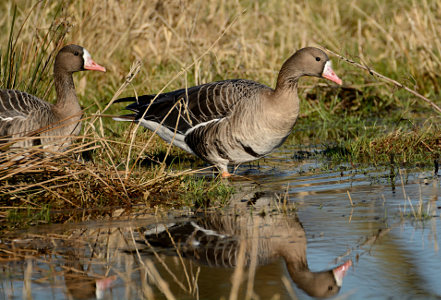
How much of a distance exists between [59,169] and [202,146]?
218 centimetres

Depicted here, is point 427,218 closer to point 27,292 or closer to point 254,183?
point 254,183

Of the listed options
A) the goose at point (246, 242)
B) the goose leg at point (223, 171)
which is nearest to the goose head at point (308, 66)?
the goose leg at point (223, 171)

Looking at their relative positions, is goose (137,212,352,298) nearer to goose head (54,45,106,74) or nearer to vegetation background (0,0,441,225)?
vegetation background (0,0,441,225)

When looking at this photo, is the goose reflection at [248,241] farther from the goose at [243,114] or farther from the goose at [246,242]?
the goose at [243,114]

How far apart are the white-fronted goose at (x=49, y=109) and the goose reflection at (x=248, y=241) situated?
2.11 meters

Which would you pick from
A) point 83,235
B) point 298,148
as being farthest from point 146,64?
point 83,235

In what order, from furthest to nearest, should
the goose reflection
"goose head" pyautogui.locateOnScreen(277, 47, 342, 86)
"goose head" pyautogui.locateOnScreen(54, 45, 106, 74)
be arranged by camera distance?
1. "goose head" pyautogui.locateOnScreen(54, 45, 106, 74)
2. "goose head" pyautogui.locateOnScreen(277, 47, 342, 86)
3. the goose reflection

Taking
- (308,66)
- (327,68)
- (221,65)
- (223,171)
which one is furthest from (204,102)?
(221,65)

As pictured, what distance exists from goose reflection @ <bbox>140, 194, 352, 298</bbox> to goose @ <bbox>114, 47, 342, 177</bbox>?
173 cm

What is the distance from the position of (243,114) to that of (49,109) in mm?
2237

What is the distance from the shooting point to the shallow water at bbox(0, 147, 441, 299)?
14.0 feet

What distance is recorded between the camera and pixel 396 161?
782cm

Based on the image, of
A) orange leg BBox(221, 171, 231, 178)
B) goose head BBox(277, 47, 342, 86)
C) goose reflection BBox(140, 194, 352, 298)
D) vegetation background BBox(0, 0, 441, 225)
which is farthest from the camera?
vegetation background BBox(0, 0, 441, 225)

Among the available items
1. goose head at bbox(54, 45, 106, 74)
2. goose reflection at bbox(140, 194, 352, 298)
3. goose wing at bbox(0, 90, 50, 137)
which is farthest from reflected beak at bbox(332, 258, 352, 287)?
goose head at bbox(54, 45, 106, 74)
